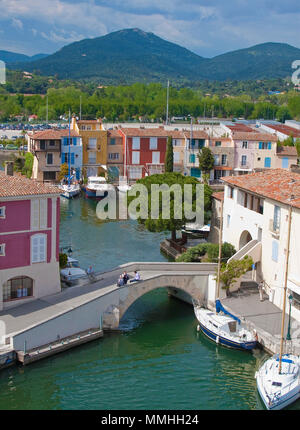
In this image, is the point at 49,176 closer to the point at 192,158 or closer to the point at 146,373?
the point at 192,158

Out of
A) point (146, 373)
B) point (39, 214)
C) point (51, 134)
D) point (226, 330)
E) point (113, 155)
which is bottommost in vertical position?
point (146, 373)

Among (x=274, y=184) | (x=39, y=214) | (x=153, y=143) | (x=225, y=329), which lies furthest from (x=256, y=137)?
(x=39, y=214)

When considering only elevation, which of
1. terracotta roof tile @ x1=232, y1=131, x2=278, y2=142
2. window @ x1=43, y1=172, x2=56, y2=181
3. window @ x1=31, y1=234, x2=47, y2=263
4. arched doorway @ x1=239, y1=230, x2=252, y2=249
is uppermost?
terracotta roof tile @ x1=232, y1=131, x2=278, y2=142

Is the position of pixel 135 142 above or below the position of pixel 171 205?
above

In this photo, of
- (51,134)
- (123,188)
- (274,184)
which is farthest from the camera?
(51,134)

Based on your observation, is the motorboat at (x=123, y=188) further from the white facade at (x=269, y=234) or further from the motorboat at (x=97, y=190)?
the white facade at (x=269, y=234)

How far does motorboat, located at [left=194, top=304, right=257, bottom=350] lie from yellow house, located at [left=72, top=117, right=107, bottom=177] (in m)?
51.2

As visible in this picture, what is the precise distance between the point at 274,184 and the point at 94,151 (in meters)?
47.3

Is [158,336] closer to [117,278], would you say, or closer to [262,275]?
[117,278]

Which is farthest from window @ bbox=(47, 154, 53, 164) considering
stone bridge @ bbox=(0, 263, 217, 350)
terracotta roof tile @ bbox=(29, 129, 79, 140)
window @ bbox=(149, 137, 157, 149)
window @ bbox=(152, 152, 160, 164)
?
stone bridge @ bbox=(0, 263, 217, 350)

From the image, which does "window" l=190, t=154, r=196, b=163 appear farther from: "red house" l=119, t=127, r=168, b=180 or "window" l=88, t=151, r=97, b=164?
"window" l=88, t=151, r=97, b=164

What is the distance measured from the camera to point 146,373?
101 ft

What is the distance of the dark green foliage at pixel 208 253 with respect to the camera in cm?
4138

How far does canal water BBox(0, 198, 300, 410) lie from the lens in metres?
28.1
